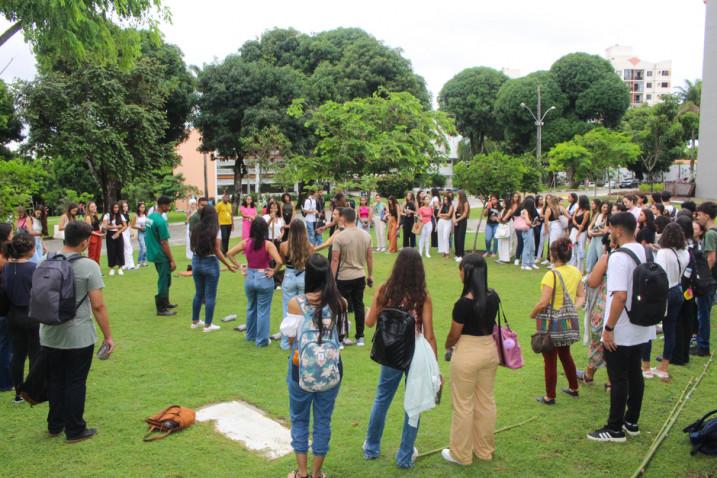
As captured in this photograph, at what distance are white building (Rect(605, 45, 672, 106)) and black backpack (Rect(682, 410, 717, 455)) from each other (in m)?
117

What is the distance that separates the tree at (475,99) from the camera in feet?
194

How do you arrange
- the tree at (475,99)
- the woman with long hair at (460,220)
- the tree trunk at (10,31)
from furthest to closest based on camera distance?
1. the tree at (475,99)
2. the woman with long hair at (460,220)
3. the tree trunk at (10,31)

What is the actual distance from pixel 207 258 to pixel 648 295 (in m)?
5.71

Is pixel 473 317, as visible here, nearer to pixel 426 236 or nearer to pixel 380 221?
pixel 426 236

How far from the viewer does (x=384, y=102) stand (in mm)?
16922

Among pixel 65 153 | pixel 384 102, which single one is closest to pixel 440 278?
pixel 384 102

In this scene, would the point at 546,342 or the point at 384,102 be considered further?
the point at 384,102

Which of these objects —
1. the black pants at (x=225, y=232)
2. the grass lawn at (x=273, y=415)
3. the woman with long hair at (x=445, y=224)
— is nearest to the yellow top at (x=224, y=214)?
the black pants at (x=225, y=232)

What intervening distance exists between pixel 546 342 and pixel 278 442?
2.63 meters

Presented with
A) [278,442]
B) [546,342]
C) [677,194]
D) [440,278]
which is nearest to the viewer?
[278,442]

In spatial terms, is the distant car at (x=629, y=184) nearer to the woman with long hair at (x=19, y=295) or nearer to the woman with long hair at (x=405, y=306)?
the woman with long hair at (x=405, y=306)

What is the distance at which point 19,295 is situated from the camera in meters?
5.57

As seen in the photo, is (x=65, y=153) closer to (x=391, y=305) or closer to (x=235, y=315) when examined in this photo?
(x=235, y=315)

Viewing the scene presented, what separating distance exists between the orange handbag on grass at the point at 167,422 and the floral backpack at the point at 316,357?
181 cm
